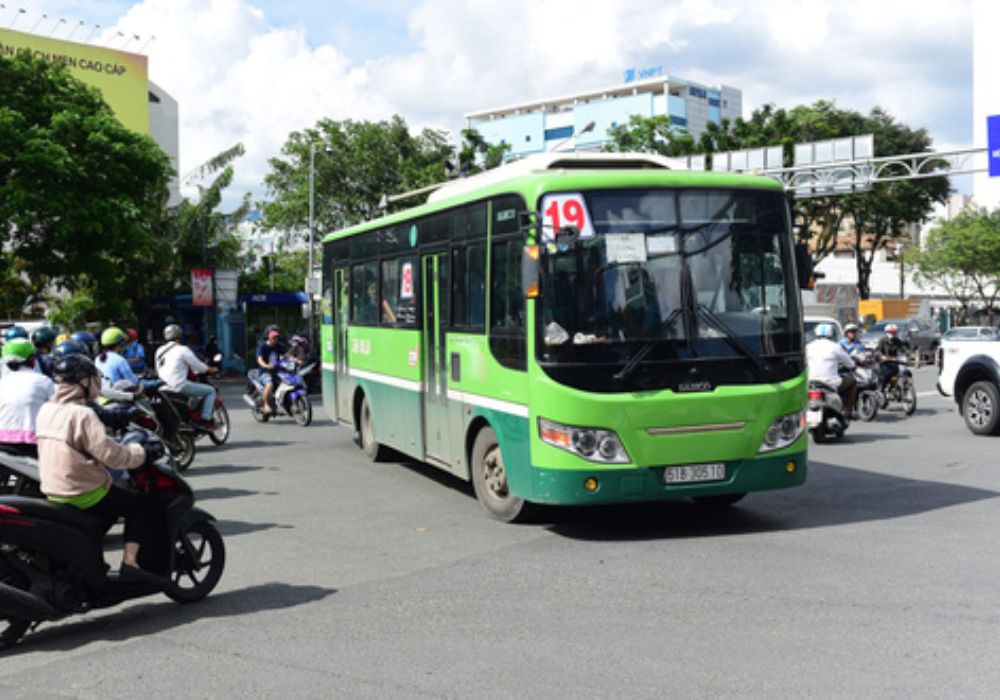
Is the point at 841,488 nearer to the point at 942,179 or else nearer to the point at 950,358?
the point at 950,358

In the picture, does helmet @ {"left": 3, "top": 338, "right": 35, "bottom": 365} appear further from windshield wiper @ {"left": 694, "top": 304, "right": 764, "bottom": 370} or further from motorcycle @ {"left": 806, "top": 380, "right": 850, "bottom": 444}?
motorcycle @ {"left": 806, "top": 380, "right": 850, "bottom": 444}

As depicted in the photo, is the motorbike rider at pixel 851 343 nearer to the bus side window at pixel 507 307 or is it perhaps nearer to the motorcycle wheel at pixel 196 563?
the bus side window at pixel 507 307

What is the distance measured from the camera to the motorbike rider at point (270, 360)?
63.1 feet

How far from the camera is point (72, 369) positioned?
6219 millimetres

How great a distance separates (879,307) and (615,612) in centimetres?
5789

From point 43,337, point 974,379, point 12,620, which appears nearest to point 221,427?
point 43,337

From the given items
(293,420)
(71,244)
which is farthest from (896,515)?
(71,244)

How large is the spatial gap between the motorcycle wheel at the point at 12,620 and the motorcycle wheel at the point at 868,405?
15564mm

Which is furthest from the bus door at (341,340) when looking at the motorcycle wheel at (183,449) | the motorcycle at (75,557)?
the motorcycle at (75,557)

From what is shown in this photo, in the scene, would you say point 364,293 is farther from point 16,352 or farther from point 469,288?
point 16,352

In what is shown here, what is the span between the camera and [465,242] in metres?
10.3

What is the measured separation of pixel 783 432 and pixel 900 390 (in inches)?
498

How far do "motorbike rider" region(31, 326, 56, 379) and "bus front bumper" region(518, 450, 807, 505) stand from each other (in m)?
4.85

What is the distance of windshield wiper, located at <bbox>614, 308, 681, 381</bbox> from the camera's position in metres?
8.39
